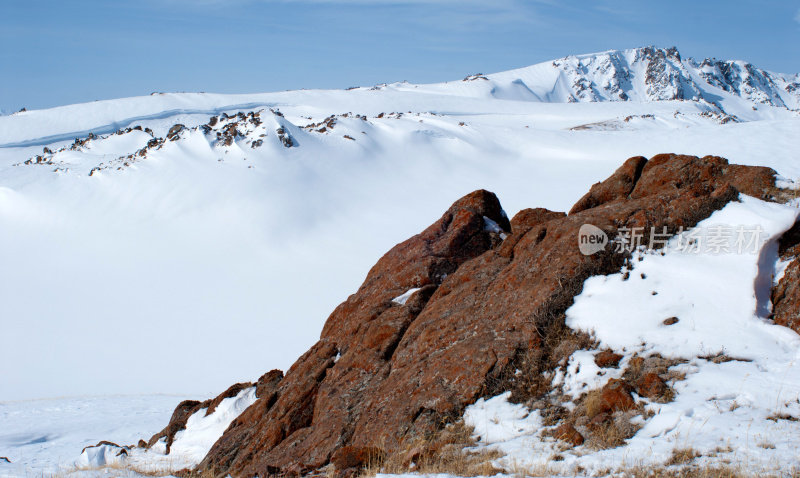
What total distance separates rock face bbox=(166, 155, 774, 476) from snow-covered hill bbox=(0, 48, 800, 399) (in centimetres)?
920

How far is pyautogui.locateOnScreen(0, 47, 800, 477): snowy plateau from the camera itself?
5098 mm

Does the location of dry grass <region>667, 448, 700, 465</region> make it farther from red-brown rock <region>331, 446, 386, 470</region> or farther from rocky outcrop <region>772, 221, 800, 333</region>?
red-brown rock <region>331, 446, 386, 470</region>

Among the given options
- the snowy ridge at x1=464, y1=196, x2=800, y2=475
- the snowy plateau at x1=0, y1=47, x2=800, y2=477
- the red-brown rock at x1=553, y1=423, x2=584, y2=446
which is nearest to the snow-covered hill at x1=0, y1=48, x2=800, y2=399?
the snowy plateau at x1=0, y1=47, x2=800, y2=477

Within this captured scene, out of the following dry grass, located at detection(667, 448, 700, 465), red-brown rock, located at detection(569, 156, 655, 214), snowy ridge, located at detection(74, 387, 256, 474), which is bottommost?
snowy ridge, located at detection(74, 387, 256, 474)

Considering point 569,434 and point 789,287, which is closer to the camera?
point 569,434

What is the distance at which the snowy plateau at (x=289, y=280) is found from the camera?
510 centimetres

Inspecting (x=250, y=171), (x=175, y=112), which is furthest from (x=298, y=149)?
→ (x=175, y=112)

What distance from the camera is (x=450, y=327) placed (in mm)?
6906

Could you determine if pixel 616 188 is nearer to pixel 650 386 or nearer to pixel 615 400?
pixel 650 386

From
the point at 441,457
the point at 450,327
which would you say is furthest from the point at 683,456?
the point at 450,327

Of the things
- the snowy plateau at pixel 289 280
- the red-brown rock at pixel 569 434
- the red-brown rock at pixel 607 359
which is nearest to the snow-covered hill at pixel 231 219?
the snowy plateau at pixel 289 280

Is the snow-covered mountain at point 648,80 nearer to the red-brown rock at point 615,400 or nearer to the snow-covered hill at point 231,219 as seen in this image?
the snow-covered hill at point 231,219

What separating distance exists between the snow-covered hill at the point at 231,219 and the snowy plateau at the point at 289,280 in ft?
0.41

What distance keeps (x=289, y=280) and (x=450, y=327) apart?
17.0 metres
